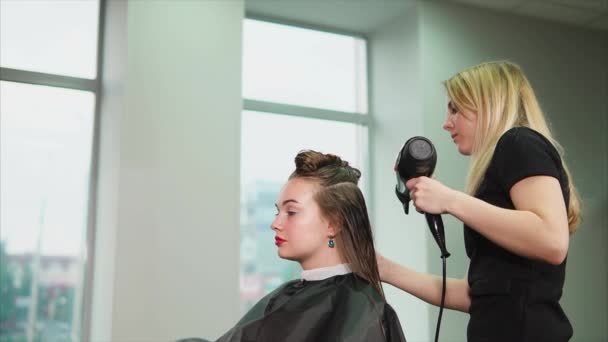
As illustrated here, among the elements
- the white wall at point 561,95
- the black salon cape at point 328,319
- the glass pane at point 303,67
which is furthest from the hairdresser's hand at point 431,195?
the glass pane at point 303,67

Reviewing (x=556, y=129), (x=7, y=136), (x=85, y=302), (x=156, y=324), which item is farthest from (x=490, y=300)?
(x=556, y=129)

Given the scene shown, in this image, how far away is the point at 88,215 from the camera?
137 inches

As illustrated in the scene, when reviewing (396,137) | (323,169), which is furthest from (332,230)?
(396,137)

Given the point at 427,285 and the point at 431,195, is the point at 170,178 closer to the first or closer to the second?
the point at 427,285

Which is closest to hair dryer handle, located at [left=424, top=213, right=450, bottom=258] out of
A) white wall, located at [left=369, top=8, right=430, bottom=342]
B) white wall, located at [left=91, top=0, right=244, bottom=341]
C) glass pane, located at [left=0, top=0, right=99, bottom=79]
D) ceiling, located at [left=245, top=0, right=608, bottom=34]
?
white wall, located at [left=91, top=0, right=244, bottom=341]

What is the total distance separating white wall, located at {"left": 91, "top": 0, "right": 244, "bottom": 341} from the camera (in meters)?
3.01

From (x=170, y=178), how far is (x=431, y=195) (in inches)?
76.7

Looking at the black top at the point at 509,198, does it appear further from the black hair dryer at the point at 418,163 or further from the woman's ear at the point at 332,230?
the woman's ear at the point at 332,230

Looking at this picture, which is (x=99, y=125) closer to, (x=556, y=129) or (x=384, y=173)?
(x=384, y=173)

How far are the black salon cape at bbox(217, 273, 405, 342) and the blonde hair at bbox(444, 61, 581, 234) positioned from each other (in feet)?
1.16

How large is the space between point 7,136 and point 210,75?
1076 millimetres

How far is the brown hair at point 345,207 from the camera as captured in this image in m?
1.71

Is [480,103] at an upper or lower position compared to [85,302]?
upper

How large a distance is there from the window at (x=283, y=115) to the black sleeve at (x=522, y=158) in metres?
2.61
